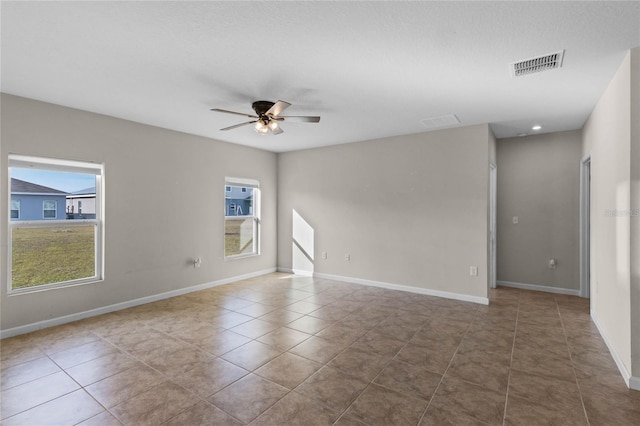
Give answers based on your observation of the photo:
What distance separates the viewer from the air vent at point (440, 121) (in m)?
4.21

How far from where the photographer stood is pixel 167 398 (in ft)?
7.45

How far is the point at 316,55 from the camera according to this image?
2.49 meters

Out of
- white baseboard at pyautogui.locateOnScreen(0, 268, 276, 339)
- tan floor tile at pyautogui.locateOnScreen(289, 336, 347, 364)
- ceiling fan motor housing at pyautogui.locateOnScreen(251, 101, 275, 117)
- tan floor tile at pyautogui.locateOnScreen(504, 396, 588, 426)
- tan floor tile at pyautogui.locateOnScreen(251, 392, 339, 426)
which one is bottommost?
tan floor tile at pyautogui.locateOnScreen(504, 396, 588, 426)

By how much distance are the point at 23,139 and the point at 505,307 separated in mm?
6148

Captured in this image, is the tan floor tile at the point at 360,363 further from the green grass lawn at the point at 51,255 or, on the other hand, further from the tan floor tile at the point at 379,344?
the green grass lawn at the point at 51,255

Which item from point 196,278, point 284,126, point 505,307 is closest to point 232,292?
point 196,278

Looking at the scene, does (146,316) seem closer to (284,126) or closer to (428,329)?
(284,126)

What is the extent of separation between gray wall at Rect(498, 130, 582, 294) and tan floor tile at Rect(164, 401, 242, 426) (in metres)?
5.11

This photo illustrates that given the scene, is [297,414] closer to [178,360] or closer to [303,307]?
[178,360]

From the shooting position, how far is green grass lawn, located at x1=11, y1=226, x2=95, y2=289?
3.51 meters

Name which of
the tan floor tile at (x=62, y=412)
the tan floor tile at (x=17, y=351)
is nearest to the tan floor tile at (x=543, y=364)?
the tan floor tile at (x=62, y=412)

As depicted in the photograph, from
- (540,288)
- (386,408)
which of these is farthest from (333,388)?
(540,288)

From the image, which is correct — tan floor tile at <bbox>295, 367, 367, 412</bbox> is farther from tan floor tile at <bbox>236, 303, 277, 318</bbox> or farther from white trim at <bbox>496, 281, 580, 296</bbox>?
white trim at <bbox>496, 281, 580, 296</bbox>

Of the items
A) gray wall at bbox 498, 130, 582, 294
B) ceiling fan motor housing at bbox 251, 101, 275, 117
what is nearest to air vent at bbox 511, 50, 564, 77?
ceiling fan motor housing at bbox 251, 101, 275, 117
